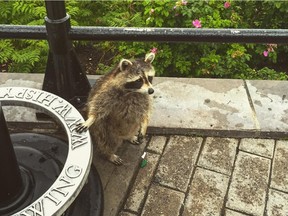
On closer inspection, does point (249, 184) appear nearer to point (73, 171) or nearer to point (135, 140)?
point (135, 140)

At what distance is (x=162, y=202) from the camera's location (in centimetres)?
318

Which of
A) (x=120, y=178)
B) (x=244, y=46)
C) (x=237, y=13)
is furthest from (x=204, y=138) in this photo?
(x=237, y=13)

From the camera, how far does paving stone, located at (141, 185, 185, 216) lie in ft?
10.2

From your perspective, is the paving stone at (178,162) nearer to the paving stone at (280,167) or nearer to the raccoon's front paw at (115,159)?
the raccoon's front paw at (115,159)

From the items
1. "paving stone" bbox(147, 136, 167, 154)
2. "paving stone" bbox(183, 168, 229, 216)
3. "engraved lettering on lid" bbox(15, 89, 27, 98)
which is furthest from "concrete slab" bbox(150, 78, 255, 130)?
"engraved lettering on lid" bbox(15, 89, 27, 98)

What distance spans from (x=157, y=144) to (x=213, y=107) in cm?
69

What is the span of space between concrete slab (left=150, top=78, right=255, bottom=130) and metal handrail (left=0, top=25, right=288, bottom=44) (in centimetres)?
77

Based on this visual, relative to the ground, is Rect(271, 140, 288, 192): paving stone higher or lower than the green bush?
lower

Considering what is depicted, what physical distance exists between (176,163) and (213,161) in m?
0.33

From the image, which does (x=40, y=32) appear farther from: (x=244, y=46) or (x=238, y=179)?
(x=244, y=46)

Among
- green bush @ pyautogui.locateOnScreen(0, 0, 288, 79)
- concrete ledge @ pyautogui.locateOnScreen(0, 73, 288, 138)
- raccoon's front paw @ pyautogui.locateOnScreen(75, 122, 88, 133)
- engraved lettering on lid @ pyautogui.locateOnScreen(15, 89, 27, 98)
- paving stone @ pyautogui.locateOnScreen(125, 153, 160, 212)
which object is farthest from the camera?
green bush @ pyautogui.locateOnScreen(0, 0, 288, 79)

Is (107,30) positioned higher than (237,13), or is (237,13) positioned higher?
(107,30)

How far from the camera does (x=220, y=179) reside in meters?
3.35

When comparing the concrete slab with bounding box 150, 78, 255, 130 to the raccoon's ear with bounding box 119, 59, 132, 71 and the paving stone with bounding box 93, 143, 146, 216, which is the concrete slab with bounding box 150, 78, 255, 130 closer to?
the paving stone with bounding box 93, 143, 146, 216
